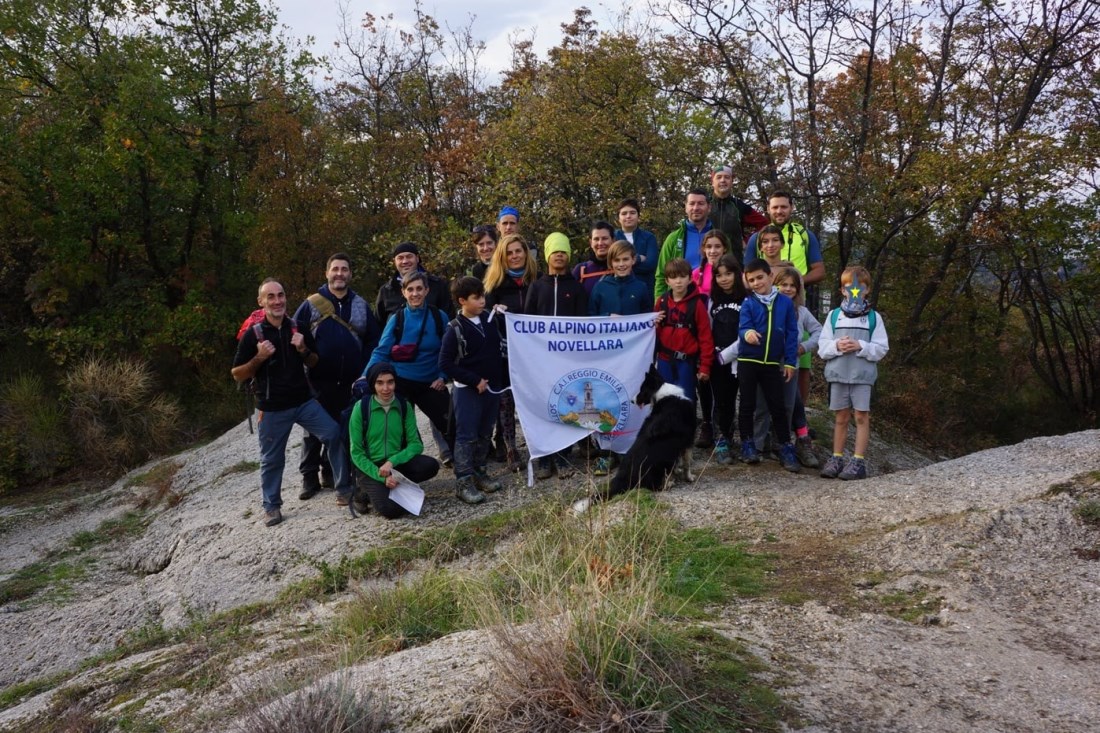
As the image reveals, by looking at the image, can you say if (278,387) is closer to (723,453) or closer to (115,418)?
(723,453)

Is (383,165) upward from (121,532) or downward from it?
upward

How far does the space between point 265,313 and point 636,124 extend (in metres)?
9.89

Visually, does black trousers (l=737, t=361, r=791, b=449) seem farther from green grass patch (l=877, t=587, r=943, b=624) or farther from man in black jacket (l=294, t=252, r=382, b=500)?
man in black jacket (l=294, t=252, r=382, b=500)

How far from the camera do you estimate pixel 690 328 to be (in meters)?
7.71

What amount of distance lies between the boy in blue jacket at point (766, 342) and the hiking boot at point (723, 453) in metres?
0.49

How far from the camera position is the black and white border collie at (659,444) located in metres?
6.86

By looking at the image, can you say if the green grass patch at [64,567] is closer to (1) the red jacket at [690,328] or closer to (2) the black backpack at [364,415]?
(2) the black backpack at [364,415]

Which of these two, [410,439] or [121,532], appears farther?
[121,532]

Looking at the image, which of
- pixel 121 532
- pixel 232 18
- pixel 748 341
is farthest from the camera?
pixel 232 18

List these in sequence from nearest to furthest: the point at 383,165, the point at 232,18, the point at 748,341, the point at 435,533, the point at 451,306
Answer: the point at 435,533 → the point at 748,341 → the point at 451,306 → the point at 232,18 → the point at 383,165

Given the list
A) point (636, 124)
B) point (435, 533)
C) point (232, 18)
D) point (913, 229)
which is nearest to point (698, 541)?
point (435, 533)

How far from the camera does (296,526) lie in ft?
25.5

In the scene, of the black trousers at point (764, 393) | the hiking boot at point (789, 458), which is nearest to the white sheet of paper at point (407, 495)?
the black trousers at point (764, 393)

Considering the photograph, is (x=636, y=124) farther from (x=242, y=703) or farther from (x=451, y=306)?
(x=242, y=703)
